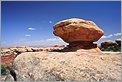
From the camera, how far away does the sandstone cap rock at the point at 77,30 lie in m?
4.23

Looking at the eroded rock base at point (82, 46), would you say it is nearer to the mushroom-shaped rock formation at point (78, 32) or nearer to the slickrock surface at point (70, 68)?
the mushroom-shaped rock formation at point (78, 32)

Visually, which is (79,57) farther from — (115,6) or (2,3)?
(2,3)

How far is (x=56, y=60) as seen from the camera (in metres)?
3.13

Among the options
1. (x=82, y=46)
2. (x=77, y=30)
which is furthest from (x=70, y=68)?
(x=82, y=46)

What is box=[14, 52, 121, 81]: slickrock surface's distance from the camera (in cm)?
284

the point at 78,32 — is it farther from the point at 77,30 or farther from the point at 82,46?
the point at 82,46

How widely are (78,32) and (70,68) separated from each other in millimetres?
1493

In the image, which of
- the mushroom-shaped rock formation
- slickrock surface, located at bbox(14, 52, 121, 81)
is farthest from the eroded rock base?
slickrock surface, located at bbox(14, 52, 121, 81)

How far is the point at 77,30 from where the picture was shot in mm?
4277

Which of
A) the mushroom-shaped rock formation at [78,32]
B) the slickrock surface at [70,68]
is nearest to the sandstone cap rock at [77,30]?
the mushroom-shaped rock formation at [78,32]

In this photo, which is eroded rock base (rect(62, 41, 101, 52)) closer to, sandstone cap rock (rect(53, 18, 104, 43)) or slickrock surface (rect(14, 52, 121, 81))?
sandstone cap rock (rect(53, 18, 104, 43))

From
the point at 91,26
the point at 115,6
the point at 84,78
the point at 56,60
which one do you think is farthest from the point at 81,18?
the point at 84,78

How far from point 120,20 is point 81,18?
115cm

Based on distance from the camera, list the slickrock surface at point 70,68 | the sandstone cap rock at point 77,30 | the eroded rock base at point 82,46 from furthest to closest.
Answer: the eroded rock base at point 82,46
the sandstone cap rock at point 77,30
the slickrock surface at point 70,68
